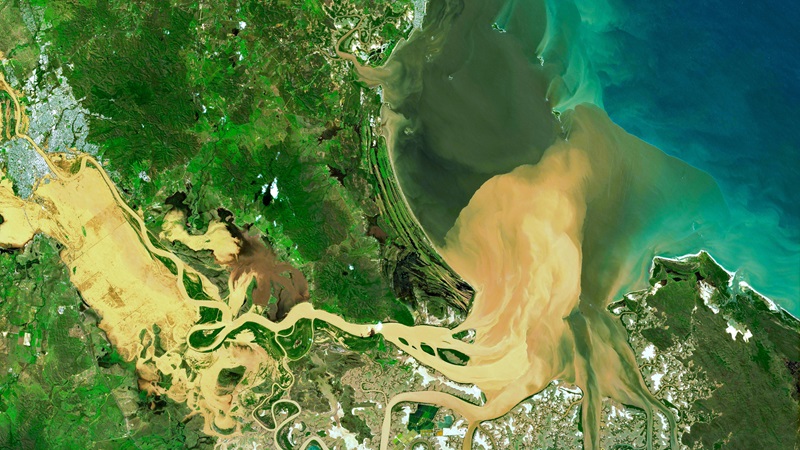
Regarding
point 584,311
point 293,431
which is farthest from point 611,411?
point 293,431

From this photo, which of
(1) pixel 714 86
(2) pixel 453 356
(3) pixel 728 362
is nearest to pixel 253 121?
(2) pixel 453 356

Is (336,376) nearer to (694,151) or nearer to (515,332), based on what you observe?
(515,332)

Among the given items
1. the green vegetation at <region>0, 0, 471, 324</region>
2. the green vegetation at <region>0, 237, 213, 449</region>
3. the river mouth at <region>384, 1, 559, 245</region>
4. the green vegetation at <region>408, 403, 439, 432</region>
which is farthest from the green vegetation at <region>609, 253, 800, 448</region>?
the green vegetation at <region>0, 237, 213, 449</region>

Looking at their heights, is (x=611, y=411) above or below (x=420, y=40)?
below

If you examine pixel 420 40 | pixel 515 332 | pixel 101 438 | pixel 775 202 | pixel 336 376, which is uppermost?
pixel 420 40

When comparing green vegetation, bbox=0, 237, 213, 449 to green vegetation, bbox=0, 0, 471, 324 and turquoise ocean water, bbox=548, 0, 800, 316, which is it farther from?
turquoise ocean water, bbox=548, 0, 800, 316

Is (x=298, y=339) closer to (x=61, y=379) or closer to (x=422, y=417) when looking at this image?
(x=422, y=417)
